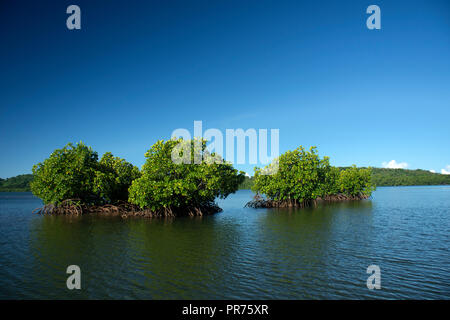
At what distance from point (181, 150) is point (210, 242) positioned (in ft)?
55.2

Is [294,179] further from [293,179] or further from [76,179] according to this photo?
[76,179]

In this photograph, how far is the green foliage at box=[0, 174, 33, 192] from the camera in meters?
159

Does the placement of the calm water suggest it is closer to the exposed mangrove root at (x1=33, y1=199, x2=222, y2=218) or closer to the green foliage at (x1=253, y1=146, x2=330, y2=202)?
the exposed mangrove root at (x1=33, y1=199, x2=222, y2=218)

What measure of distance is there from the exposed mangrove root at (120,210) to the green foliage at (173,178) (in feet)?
2.88

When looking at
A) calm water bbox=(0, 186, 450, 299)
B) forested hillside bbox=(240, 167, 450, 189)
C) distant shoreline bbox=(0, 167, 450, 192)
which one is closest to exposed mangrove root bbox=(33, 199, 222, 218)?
calm water bbox=(0, 186, 450, 299)

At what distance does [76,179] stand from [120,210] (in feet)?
23.9

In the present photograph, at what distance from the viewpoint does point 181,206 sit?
3612cm

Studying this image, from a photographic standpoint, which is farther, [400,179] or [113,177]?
[400,179]

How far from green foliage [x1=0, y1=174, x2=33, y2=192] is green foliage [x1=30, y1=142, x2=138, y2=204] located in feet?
473

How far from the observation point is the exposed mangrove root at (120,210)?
34750 mm

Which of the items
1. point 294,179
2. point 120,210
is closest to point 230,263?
point 120,210

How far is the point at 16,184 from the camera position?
552 feet
